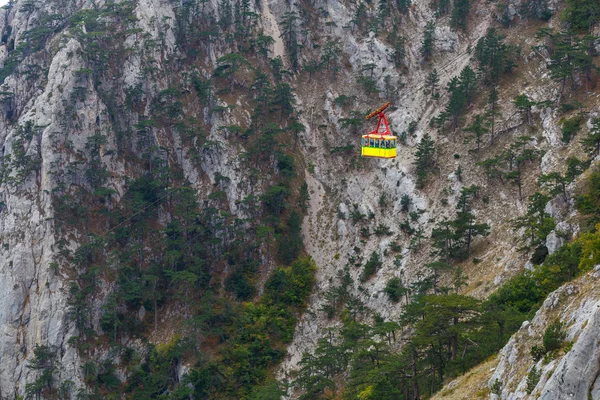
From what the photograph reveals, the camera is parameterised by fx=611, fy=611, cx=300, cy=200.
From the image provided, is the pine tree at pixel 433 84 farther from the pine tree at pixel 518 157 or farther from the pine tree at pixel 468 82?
the pine tree at pixel 518 157

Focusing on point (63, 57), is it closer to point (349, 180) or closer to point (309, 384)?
point (349, 180)

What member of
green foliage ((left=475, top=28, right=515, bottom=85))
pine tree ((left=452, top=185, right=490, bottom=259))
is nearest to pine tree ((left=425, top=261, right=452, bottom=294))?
pine tree ((left=452, top=185, right=490, bottom=259))

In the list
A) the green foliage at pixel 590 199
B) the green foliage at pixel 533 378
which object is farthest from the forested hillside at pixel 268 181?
the green foliage at pixel 533 378

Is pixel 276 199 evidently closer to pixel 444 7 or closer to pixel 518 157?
pixel 518 157

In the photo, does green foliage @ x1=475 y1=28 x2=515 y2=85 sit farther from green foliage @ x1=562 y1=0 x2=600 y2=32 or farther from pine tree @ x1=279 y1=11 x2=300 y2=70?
pine tree @ x1=279 y1=11 x2=300 y2=70

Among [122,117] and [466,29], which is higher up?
[466,29]

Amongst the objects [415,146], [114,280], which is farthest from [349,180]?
[114,280]
